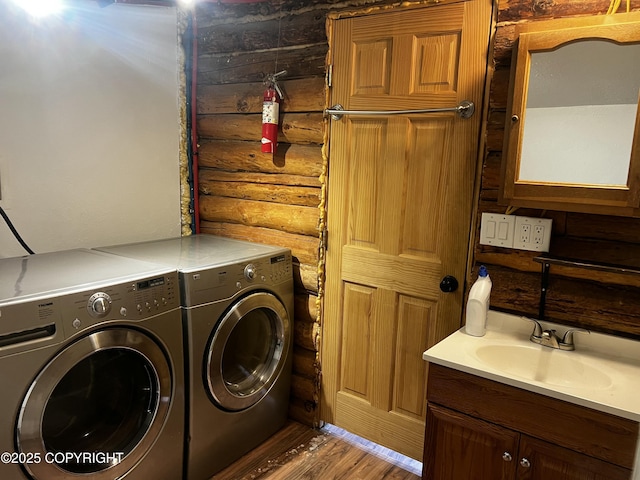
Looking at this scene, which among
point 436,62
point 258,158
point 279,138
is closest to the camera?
point 436,62

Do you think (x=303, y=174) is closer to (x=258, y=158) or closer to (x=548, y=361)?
(x=258, y=158)

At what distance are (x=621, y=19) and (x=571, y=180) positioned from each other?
48 centimetres

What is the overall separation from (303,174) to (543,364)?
53.9 inches

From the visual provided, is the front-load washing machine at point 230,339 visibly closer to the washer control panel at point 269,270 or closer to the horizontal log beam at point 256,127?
the washer control panel at point 269,270

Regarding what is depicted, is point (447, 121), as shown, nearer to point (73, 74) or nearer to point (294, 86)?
point (294, 86)

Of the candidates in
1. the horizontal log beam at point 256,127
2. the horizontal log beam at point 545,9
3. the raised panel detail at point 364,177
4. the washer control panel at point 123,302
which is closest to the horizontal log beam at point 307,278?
the raised panel detail at point 364,177

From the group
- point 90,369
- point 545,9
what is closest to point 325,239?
point 90,369

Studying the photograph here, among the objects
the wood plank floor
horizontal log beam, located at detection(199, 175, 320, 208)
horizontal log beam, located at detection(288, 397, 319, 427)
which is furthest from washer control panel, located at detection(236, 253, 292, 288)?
the wood plank floor

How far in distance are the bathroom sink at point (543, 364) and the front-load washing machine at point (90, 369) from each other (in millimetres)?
1189

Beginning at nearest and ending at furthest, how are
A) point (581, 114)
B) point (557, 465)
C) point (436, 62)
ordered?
point (557, 465) → point (581, 114) → point (436, 62)

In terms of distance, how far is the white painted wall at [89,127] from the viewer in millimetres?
2008

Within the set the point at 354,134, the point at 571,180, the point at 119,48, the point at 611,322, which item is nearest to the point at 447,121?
the point at 354,134

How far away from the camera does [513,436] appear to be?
144 cm

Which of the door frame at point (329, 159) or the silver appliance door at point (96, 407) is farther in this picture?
the door frame at point (329, 159)
